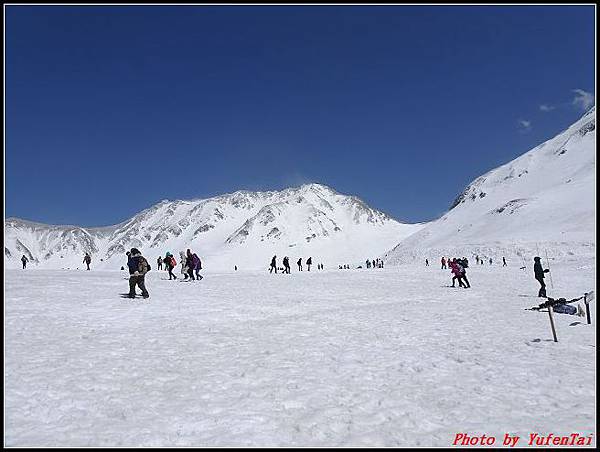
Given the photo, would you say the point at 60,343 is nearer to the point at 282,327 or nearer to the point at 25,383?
the point at 25,383

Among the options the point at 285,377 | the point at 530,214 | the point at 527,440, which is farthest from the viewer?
the point at 530,214

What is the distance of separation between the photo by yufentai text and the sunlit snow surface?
160 millimetres

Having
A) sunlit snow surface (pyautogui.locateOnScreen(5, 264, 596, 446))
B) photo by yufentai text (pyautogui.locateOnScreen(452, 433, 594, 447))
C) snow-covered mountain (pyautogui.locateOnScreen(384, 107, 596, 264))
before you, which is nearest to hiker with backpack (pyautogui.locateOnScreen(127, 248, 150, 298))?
sunlit snow surface (pyautogui.locateOnScreen(5, 264, 596, 446))

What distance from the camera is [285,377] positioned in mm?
9383

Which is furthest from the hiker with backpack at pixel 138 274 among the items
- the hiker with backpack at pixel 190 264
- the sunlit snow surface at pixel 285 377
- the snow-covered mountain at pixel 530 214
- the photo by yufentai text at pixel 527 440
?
the snow-covered mountain at pixel 530 214

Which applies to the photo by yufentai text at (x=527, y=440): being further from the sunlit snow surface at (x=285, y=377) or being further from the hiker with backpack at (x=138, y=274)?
the hiker with backpack at (x=138, y=274)

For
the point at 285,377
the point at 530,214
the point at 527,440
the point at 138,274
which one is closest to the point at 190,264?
the point at 138,274

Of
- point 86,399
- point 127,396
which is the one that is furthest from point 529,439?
point 86,399

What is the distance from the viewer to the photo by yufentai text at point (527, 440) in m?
6.34

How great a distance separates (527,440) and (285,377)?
4714mm

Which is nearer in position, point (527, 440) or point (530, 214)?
point (527, 440)

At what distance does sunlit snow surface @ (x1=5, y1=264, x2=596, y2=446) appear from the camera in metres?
6.80

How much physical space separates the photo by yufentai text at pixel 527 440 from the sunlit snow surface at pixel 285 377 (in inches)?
6.3

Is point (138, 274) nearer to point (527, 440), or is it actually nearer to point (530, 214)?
point (527, 440)
